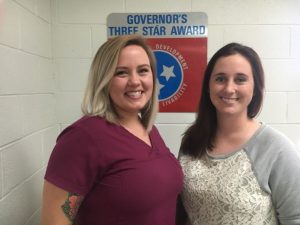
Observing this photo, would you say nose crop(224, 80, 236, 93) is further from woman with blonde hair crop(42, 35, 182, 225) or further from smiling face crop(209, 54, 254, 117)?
woman with blonde hair crop(42, 35, 182, 225)

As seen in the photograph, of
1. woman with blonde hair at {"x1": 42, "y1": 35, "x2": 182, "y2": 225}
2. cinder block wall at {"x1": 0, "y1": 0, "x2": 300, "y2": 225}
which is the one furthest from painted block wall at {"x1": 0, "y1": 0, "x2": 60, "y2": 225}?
woman with blonde hair at {"x1": 42, "y1": 35, "x2": 182, "y2": 225}

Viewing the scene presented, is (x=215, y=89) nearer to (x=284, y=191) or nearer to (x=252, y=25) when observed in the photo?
(x=284, y=191)

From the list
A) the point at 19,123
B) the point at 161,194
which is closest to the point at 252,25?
the point at 161,194

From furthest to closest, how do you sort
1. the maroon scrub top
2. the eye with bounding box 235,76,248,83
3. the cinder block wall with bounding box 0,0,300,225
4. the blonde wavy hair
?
1. the cinder block wall with bounding box 0,0,300,225
2. the eye with bounding box 235,76,248,83
3. the blonde wavy hair
4. the maroon scrub top

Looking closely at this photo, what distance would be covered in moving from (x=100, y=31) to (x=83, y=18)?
0.13m

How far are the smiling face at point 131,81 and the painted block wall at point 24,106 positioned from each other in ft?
1.49

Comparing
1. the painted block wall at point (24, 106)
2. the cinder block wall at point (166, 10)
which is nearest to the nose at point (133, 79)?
the painted block wall at point (24, 106)

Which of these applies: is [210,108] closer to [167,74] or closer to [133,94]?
[133,94]

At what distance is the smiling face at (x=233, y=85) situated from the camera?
50.7 inches

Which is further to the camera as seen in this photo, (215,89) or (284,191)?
(215,89)

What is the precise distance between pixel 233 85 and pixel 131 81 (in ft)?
1.40

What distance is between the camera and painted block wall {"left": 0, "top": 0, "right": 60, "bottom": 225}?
4.15 feet

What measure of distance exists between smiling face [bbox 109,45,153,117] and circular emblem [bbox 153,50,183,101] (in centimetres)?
64

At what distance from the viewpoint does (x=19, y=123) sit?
4.58 feet
